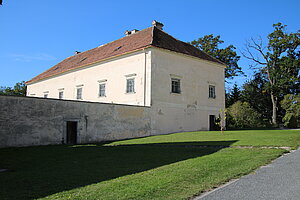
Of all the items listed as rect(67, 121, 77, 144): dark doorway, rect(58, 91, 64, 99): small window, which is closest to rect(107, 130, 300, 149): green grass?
rect(67, 121, 77, 144): dark doorway

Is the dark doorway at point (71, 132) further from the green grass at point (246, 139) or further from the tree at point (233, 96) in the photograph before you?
the tree at point (233, 96)

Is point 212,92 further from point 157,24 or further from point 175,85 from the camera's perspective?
point 157,24

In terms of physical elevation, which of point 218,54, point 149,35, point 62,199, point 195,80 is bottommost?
point 62,199

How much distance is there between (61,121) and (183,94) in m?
11.6

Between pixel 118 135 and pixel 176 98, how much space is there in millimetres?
6745

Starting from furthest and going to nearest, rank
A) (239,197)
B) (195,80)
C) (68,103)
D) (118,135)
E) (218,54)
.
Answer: (218,54) < (195,80) < (118,135) < (68,103) < (239,197)

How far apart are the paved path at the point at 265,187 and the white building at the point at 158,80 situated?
1565 centimetres

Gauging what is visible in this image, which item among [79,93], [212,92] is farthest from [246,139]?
[79,93]

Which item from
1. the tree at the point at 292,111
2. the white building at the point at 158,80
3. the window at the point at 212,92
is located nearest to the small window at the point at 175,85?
the white building at the point at 158,80

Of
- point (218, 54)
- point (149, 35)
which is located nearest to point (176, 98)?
point (149, 35)

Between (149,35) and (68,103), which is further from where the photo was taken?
(149,35)

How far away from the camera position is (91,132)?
18.6 m

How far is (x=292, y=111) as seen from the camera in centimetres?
3656

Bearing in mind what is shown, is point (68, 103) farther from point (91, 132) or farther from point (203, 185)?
point (203, 185)
